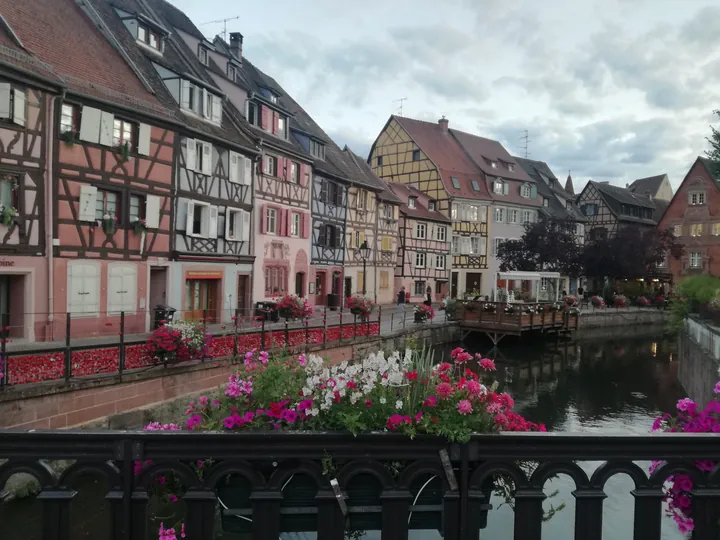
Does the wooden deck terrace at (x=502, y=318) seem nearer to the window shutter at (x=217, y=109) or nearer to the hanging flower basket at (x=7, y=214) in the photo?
the window shutter at (x=217, y=109)

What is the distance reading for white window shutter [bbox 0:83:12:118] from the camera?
14.6 meters

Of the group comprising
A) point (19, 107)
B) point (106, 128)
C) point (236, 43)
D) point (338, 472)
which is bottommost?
point (338, 472)

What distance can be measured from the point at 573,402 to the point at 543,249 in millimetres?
27524

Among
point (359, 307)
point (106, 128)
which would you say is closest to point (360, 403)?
point (106, 128)

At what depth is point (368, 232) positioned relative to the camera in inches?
1506

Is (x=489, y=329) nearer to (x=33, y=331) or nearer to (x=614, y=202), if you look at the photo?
(x=33, y=331)

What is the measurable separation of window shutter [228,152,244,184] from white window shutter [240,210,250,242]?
148cm

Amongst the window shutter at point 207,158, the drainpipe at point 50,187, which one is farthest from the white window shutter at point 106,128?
the window shutter at point 207,158

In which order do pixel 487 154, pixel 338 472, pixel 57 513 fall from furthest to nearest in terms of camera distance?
1. pixel 487 154
2. pixel 338 472
3. pixel 57 513

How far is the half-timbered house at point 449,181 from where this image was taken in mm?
47812

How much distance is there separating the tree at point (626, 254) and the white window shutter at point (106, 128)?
141 ft

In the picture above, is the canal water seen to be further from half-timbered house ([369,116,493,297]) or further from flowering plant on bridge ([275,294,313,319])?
half-timbered house ([369,116,493,297])

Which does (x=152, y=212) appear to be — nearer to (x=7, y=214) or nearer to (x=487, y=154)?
(x=7, y=214)

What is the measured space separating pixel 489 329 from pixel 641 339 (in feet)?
50.8
